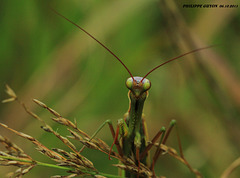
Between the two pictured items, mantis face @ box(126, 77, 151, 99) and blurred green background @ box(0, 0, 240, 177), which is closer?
mantis face @ box(126, 77, 151, 99)

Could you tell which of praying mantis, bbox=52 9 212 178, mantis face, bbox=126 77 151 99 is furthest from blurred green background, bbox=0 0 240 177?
mantis face, bbox=126 77 151 99

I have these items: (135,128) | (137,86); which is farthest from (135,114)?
(137,86)

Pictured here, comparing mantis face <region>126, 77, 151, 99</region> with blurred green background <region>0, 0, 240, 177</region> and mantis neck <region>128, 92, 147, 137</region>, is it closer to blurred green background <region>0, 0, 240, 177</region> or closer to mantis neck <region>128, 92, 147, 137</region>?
mantis neck <region>128, 92, 147, 137</region>

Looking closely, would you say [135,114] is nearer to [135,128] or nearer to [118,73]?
[135,128]

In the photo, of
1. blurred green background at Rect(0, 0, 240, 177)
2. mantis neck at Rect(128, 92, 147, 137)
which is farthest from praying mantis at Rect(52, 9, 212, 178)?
blurred green background at Rect(0, 0, 240, 177)

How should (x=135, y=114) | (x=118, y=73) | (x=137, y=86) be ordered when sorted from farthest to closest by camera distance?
(x=118, y=73) → (x=135, y=114) → (x=137, y=86)

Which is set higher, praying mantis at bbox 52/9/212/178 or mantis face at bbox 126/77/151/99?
mantis face at bbox 126/77/151/99

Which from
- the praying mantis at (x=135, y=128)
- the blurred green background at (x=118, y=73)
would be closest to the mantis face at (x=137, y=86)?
the praying mantis at (x=135, y=128)

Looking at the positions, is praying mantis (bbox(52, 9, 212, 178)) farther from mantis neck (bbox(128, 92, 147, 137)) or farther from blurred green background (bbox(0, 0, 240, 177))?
blurred green background (bbox(0, 0, 240, 177))

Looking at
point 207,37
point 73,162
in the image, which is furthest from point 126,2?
point 73,162

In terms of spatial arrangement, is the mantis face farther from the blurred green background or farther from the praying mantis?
the blurred green background
